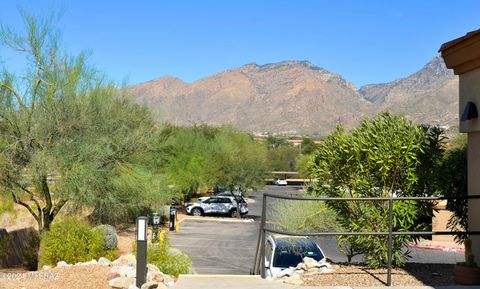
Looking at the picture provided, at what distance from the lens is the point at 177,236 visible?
3350 centimetres

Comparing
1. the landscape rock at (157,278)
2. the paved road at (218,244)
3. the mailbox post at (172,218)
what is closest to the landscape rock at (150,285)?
the landscape rock at (157,278)

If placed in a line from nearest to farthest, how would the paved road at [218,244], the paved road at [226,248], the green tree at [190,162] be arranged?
1. the paved road at [226,248]
2. the paved road at [218,244]
3. the green tree at [190,162]

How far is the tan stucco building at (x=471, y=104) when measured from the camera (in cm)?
761

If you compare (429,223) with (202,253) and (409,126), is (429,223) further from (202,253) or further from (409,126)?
(202,253)

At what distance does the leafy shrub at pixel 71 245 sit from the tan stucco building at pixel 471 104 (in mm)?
10025

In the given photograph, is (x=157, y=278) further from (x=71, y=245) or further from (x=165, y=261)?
(x=71, y=245)

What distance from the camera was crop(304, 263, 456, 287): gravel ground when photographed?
7.36 metres

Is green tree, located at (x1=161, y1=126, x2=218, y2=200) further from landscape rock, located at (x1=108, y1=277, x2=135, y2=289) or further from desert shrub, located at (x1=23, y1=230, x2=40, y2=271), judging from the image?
landscape rock, located at (x1=108, y1=277, x2=135, y2=289)

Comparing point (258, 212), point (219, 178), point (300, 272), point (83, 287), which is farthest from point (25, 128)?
point (258, 212)

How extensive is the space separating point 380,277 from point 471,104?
8.28 feet

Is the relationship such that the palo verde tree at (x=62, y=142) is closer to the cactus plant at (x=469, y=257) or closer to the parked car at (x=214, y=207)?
the cactus plant at (x=469, y=257)

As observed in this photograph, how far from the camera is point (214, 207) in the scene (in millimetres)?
46969

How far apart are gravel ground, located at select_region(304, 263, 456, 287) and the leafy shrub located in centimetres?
832

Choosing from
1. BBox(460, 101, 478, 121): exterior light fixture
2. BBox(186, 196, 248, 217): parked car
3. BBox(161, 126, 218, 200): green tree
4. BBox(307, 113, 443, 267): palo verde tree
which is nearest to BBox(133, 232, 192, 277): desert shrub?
BBox(307, 113, 443, 267): palo verde tree
